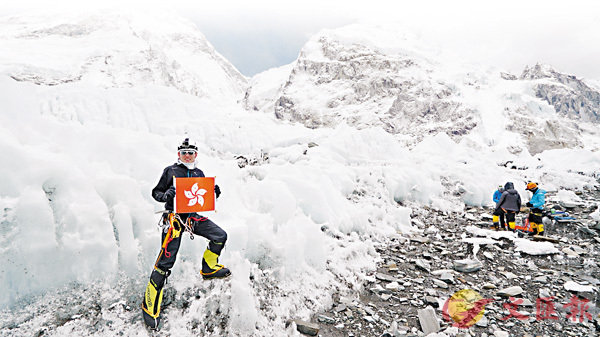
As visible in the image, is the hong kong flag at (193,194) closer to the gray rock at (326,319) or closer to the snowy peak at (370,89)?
the gray rock at (326,319)

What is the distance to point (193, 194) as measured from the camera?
3197mm

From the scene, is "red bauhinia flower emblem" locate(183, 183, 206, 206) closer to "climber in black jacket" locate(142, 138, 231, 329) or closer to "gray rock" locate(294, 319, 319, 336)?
"climber in black jacket" locate(142, 138, 231, 329)

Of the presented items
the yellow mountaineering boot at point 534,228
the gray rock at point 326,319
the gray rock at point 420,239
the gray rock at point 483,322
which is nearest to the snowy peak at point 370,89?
the yellow mountaineering boot at point 534,228

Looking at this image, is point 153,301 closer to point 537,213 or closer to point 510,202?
point 510,202

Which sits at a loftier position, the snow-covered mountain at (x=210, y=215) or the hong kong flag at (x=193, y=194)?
the hong kong flag at (x=193, y=194)

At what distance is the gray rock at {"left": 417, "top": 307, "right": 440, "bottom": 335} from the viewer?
3748 mm

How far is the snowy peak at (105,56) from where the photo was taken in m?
92.1

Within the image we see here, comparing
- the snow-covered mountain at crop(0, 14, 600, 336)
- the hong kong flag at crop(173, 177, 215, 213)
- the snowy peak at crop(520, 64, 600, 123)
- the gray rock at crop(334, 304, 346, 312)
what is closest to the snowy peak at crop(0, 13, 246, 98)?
the snow-covered mountain at crop(0, 14, 600, 336)

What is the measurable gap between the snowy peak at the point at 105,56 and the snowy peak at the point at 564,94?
18601 centimetres

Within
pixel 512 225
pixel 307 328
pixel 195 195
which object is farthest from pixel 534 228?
pixel 195 195

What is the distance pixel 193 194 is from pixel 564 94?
9130 inches

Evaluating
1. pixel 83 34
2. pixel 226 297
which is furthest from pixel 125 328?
pixel 83 34

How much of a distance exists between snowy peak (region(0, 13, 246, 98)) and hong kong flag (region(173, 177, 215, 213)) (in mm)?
76387

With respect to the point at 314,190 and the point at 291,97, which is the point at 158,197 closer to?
the point at 314,190
